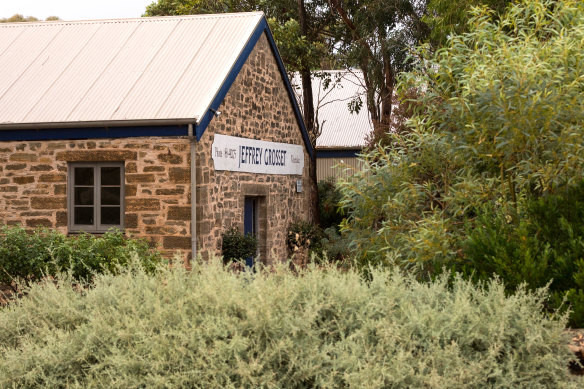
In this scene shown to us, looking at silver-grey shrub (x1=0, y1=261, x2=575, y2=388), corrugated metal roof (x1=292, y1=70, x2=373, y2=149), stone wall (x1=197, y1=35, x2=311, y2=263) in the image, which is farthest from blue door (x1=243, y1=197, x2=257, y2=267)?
corrugated metal roof (x1=292, y1=70, x2=373, y2=149)

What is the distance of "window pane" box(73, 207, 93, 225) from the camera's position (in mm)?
14055

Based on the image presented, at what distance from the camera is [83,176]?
14.1m

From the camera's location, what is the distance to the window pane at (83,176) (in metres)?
14.0

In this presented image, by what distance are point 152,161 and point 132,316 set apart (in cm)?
793

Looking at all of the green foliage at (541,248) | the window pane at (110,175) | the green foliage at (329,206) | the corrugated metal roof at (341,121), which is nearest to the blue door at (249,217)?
the window pane at (110,175)

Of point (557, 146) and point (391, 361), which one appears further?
point (557, 146)

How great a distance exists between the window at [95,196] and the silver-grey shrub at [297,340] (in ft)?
26.0

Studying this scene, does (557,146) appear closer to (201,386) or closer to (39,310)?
(201,386)

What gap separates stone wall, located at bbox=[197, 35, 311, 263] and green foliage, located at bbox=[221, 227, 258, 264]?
6.6 inches

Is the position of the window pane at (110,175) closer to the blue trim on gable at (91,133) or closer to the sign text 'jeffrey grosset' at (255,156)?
the blue trim on gable at (91,133)

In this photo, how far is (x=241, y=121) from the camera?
15.4 m

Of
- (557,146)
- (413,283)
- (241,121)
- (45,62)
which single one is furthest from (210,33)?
(413,283)

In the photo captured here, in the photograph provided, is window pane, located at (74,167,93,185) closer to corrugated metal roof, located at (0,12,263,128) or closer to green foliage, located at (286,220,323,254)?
corrugated metal roof, located at (0,12,263,128)

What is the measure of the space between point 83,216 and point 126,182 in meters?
1.10
